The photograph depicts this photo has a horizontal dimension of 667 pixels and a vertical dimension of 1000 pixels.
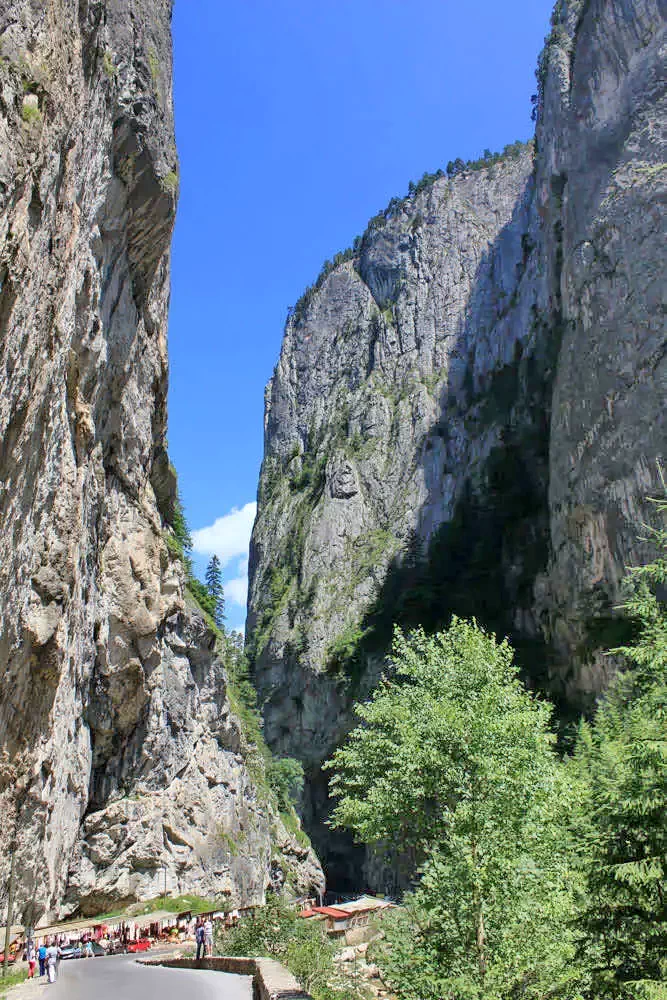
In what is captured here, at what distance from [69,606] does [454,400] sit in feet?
190

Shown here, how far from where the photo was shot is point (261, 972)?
398 inches

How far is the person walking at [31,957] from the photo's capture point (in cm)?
1695

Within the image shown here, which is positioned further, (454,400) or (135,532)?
(454,400)

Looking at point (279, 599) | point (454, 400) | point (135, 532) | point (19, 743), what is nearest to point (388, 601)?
point (279, 599)

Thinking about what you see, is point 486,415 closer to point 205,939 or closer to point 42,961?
point 205,939

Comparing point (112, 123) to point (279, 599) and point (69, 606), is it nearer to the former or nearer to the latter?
point (69, 606)

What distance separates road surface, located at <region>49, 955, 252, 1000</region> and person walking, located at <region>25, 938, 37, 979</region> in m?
0.66

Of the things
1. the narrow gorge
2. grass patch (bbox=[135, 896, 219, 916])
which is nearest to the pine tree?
the narrow gorge

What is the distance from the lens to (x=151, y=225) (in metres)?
25.4

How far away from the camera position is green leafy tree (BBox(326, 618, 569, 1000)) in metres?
10.6

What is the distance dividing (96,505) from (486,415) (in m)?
45.5

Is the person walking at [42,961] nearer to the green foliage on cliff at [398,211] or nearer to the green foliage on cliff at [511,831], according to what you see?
the green foliage on cliff at [511,831]

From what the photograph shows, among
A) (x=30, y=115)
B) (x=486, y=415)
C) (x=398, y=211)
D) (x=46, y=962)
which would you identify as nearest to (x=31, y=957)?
(x=46, y=962)

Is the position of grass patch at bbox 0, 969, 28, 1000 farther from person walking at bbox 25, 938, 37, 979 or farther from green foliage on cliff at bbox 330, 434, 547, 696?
green foliage on cliff at bbox 330, 434, 547, 696
